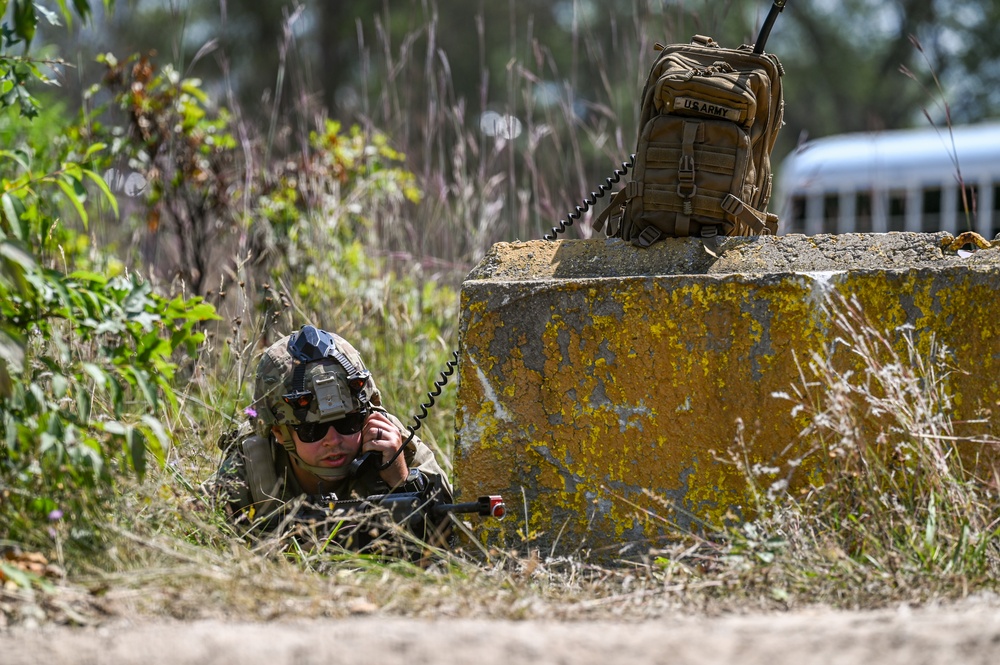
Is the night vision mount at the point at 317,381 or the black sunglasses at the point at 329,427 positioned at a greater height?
the night vision mount at the point at 317,381

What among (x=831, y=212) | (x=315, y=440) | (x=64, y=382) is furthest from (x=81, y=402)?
(x=831, y=212)

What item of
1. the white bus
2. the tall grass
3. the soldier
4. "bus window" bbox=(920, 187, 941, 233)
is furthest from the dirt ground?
"bus window" bbox=(920, 187, 941, 233)

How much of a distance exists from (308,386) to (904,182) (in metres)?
9.24

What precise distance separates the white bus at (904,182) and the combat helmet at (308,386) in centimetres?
798

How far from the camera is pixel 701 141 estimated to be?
2.82 metres

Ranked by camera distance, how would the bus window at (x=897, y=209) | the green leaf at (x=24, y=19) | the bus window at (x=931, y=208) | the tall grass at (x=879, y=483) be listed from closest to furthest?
1. the green leaf at (x=24, y=19)
2. the tall grass at (x=879, y=483)
3. the bus window at (x=931, y=208)
4. the bus window at (x=897, y=209)

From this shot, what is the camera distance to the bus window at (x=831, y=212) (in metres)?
10.9

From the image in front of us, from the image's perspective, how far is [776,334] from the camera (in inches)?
104

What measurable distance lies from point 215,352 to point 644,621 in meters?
2.57

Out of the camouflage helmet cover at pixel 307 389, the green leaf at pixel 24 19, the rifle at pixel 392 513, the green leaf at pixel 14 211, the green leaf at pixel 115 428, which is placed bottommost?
the rifle at pixel 392 513

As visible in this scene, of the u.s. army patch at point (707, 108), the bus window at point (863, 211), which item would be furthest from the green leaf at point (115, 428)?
the bus window at point (863, 211)

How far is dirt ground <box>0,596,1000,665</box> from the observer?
1.66m

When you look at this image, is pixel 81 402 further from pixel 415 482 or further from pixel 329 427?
pixel 415 482

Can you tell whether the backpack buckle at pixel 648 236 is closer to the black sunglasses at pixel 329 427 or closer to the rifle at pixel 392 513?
the rifle at pixel 392 513
